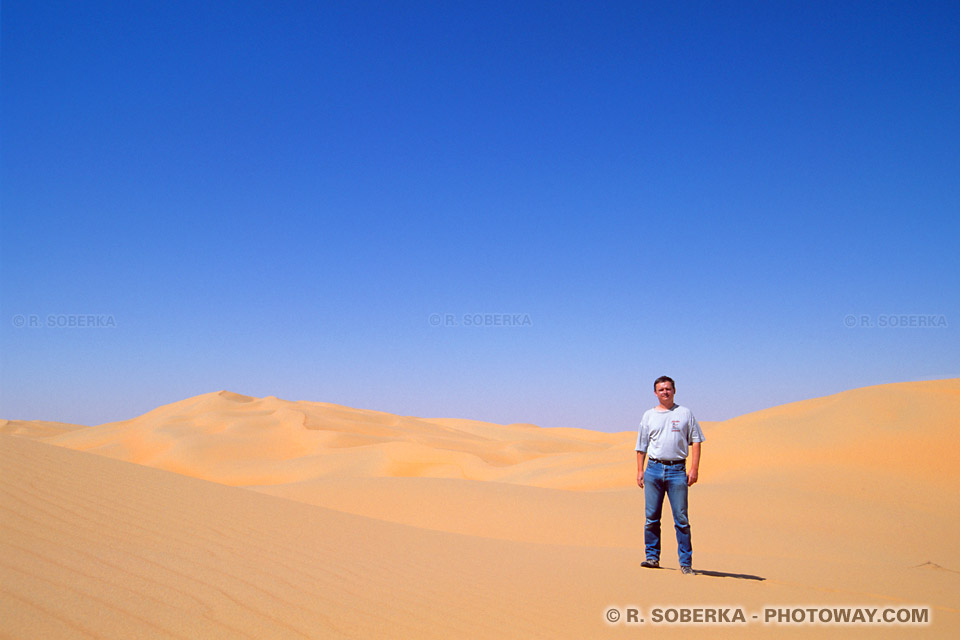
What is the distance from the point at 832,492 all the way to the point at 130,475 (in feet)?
41.8

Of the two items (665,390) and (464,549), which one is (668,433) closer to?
(665,390)

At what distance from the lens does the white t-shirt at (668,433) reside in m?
5.72

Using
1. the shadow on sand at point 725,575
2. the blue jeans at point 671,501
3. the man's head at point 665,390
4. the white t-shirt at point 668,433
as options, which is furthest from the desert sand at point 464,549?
the man's head at point 665,390

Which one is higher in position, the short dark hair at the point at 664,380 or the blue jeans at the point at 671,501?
the short dark hair at the point at 664,380

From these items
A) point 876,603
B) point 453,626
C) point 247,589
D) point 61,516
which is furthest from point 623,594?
point 61,516

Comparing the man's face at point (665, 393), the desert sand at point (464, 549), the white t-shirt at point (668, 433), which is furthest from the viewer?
the man's face at point (665, 393)

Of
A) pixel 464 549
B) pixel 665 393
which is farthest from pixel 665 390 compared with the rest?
pixel 464 549

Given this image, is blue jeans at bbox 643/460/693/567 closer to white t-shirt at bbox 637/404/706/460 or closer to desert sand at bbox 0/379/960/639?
white t-shirt at bbox 637/404/706/460

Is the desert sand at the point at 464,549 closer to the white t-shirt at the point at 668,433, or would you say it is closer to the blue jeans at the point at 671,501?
the blue jeans at the point at 671,501

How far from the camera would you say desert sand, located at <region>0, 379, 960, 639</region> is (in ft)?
11.1

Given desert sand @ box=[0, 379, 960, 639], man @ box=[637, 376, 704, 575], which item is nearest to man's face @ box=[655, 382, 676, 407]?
man @ box=[637, 376, 704, 575]

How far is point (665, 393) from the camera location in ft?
19.4

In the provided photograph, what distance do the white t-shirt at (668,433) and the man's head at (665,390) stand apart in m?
0.08

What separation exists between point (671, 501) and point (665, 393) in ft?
3.54
